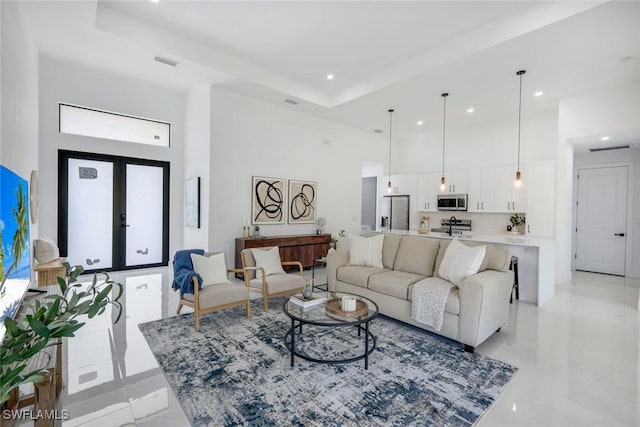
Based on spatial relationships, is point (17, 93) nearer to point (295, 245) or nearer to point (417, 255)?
→ point (295, 245)

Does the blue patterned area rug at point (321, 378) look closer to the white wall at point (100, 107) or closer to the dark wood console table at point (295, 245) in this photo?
the dark wood console table at point (295, 245)

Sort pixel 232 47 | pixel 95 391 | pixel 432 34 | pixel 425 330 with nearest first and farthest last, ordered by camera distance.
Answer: pixel 95 391 < pixel 425 330 < pixel 432 34 < pixel 232 47

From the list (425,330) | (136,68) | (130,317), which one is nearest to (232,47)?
(136,68)

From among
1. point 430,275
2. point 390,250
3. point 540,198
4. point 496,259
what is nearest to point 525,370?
point 496,259

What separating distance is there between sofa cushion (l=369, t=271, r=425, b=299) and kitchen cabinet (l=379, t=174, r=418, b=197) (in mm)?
4684

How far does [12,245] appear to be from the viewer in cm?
220

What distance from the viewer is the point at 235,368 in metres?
2.56

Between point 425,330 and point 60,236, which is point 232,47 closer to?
point 60,236

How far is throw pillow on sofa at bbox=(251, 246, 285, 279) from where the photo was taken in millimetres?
4211

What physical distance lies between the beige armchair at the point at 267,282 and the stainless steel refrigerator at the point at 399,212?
193 inches

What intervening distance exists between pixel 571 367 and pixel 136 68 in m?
6.95

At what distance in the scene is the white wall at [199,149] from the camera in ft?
17.9

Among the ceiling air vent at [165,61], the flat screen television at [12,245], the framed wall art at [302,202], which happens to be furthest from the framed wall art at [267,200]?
the flat screen television at [12,245]

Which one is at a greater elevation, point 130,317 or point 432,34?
point 432,34
